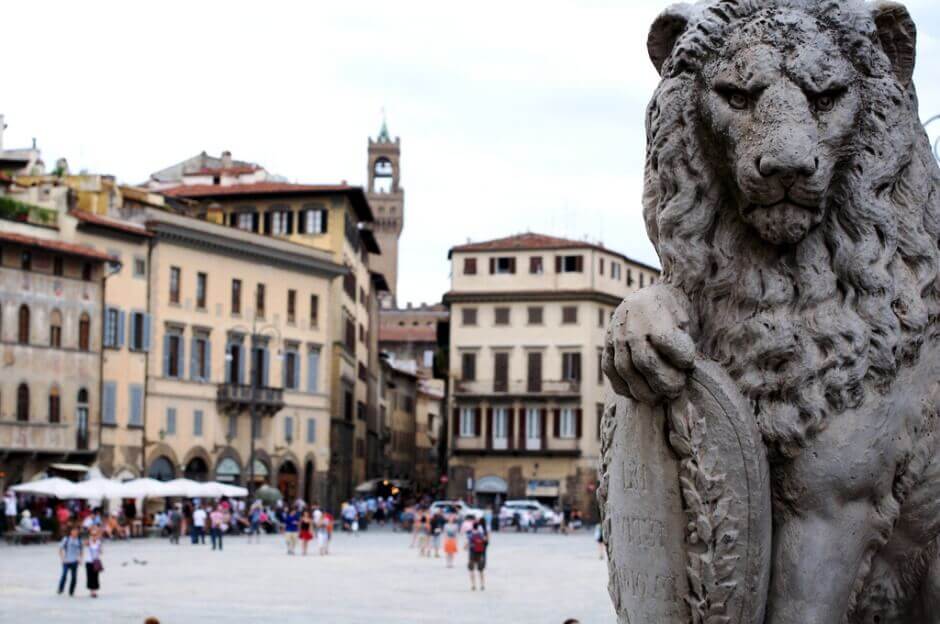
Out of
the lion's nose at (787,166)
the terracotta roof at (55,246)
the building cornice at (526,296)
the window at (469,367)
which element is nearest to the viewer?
the lion's nose at (787,166)

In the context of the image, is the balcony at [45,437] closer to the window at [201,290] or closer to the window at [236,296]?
the window at [201,290]

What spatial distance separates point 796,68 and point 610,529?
3.11 feet

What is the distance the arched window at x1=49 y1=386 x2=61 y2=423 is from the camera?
6116cm

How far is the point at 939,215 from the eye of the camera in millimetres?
3111

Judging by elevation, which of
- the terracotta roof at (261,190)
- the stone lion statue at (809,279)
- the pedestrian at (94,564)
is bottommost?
the pedestrian at (94,564)

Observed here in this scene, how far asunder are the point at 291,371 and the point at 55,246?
21553 mm

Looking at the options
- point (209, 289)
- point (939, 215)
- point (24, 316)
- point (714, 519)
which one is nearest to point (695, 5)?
point (939, 215)

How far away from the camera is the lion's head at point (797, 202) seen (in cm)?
295

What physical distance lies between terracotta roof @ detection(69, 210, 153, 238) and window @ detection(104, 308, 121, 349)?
3.29 metres

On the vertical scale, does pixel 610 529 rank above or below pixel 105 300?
below

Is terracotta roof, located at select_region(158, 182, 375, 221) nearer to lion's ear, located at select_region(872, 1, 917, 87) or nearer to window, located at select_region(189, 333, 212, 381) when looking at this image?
window, located at select_region(189, 333, 212, 381)

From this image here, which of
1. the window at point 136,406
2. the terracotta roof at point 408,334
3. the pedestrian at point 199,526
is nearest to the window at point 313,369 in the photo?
the window at point 136,406

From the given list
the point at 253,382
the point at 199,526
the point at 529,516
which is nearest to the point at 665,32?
the point at 199,526

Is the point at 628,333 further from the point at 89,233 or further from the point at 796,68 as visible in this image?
the point at 89,233
